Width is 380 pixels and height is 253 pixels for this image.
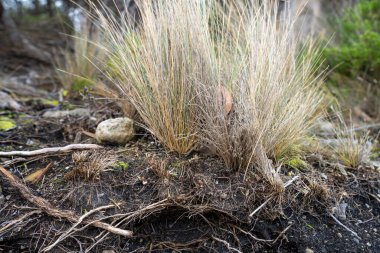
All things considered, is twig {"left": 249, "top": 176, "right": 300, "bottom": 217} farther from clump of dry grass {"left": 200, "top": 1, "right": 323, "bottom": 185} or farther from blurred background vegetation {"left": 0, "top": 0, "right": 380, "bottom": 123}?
blurred background vegetation {"left": 0, "top": 0, "right": 380, "bottom": 123}

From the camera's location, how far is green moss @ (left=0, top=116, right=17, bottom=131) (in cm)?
224

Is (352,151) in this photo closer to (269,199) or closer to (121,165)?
(269,199)

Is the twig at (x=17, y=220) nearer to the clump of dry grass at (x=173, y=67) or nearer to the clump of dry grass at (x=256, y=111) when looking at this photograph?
the clump of dry grass at (x=173, y=67)

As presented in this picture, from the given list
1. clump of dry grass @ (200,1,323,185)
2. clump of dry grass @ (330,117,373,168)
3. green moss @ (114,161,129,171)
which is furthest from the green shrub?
green moss @ (114,161,129,171)

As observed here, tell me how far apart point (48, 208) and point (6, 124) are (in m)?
1.08

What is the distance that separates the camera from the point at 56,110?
2758 millimetres

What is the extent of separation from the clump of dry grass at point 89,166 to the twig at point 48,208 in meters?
0.17

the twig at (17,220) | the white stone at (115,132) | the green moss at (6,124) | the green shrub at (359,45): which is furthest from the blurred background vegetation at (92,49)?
the twig at (17,220)

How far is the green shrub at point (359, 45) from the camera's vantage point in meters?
3.45

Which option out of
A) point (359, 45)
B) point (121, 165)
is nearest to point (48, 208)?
point (121, 165)

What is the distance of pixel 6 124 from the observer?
2307 mm

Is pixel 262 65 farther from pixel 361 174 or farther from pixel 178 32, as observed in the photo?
pixel 361 174

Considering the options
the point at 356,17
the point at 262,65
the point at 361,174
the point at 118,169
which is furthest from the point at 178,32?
the point at 356,17

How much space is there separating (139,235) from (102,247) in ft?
0.50
